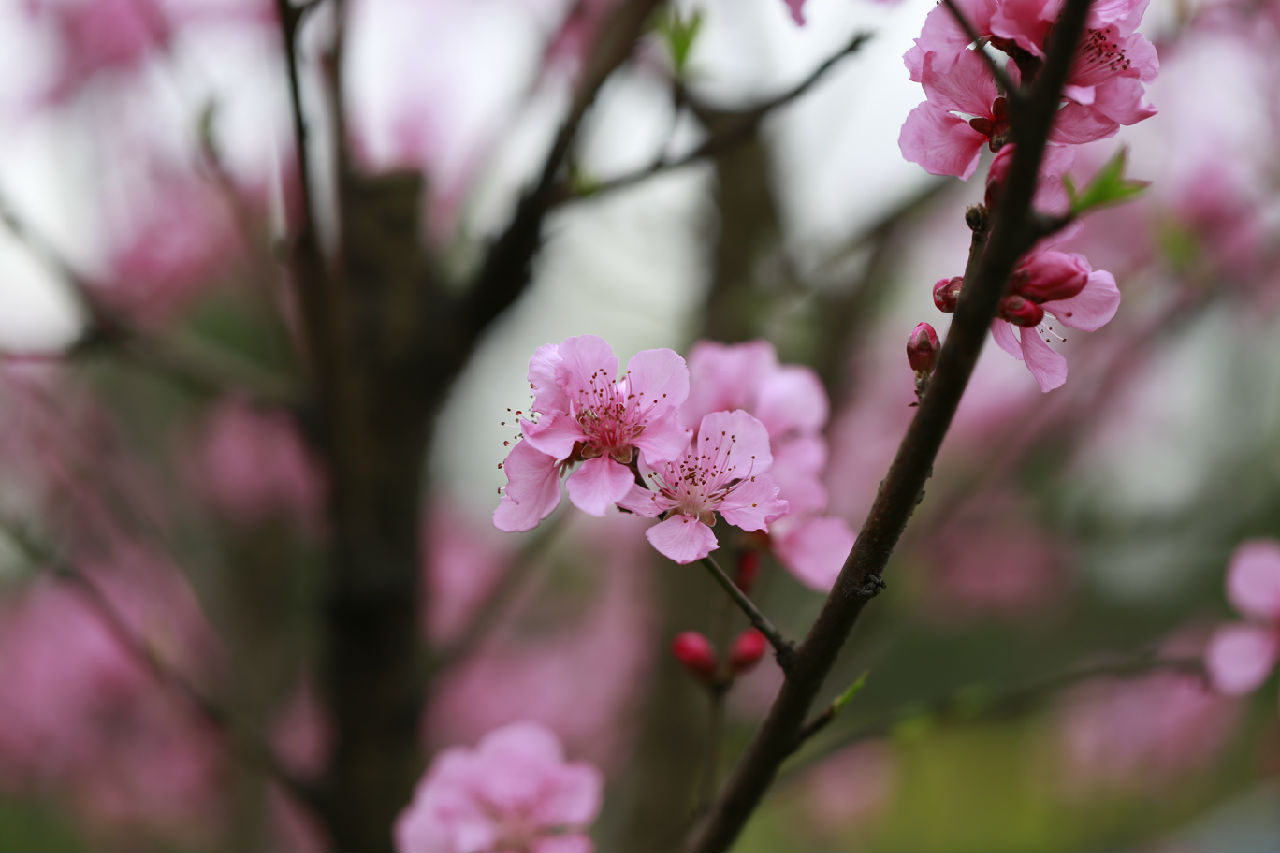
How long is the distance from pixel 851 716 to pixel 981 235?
4889 millimetres

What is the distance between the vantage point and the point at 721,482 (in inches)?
23.9

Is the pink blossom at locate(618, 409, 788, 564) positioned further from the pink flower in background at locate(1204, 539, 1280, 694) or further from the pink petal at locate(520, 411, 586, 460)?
the pink flower in background at locate(1204, 539, 1280, 694)

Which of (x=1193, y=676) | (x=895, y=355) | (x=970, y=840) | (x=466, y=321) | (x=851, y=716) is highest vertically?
(x=466, y=321)

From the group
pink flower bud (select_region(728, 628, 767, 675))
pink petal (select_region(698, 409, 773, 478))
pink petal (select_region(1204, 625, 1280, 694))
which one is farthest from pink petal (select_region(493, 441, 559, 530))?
pink petal (select_region(1204, 625, 1280, 694))

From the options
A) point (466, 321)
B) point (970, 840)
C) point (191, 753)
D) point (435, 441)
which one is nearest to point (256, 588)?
point (191, 753)

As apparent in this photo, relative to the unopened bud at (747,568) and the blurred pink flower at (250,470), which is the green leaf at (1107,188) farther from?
the blurred pink flower at (250,470)

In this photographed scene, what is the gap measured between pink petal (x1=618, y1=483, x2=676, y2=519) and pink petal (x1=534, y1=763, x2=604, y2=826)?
39cm

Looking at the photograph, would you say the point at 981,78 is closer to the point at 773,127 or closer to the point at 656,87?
the point at 656,87

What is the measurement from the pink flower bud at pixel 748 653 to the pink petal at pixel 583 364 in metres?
0.27

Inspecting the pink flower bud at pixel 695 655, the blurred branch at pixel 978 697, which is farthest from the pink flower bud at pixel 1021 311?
the blurred branch at pixel 978 697

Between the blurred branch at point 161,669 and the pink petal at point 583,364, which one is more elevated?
the pink petal at point 583,364

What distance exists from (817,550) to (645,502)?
9.9 inches

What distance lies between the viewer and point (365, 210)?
1.50 meters

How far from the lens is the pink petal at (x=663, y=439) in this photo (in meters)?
0.58
